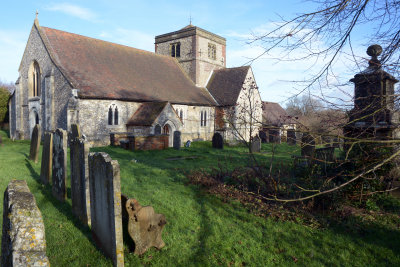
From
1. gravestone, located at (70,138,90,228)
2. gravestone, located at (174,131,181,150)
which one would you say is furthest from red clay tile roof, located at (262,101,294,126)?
gravestone, located at (174,131,181,150)

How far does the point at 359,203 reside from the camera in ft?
19.7

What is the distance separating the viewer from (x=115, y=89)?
1902cm

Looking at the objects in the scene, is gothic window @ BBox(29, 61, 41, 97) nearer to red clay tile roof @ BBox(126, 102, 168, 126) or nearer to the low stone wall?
red clay tile roof @ BBox(126, 102, 168, 126)

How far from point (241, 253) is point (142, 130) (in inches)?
597

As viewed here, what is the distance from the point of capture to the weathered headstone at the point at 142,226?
4160mm

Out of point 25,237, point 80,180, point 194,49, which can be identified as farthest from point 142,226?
point 194,49

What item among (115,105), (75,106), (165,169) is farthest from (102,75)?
(165,169)

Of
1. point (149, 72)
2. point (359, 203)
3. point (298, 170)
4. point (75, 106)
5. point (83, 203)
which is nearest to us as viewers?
point (83, 203)

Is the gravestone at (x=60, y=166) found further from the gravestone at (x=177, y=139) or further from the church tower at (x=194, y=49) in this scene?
the church tower at (x=194, y=49)

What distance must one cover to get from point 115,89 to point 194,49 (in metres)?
11.3

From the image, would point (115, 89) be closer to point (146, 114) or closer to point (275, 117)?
point (146, 114)

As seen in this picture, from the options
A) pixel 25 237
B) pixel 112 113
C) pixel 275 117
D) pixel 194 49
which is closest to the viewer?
pixel 25 237

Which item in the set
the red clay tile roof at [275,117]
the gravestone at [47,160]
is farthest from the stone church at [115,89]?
the gravestone at [47,160]

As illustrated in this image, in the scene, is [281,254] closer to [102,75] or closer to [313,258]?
[313,258]
